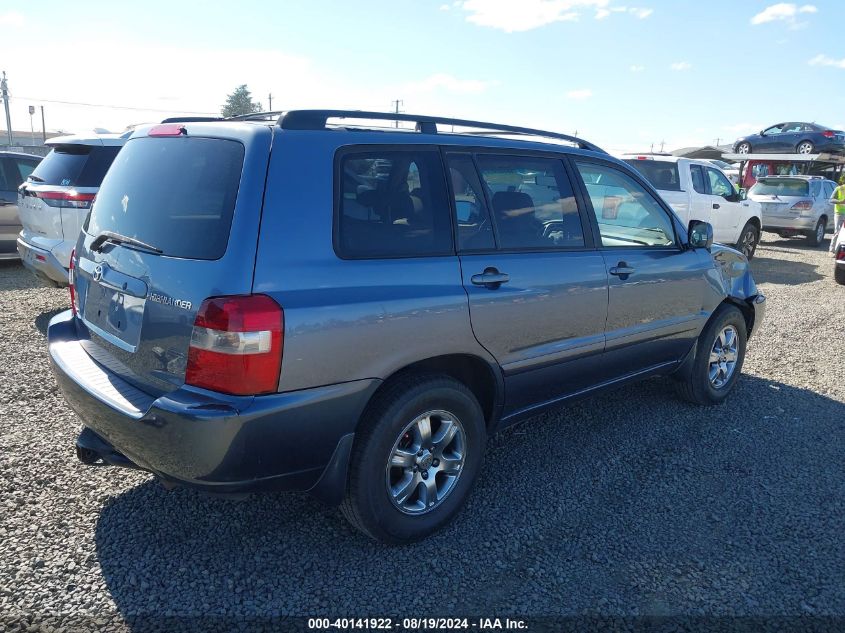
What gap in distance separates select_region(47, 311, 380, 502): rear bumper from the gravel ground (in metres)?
0.45

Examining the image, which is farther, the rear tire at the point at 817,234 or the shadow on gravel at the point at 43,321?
the rear tire at the point at 817,234

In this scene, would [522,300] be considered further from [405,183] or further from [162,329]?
[162,329]

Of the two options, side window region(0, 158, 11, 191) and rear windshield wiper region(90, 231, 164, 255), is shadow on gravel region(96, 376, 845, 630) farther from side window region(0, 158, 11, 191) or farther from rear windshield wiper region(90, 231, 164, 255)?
side window region(0, 158, 11, 191)

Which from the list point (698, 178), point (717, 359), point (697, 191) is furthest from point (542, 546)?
point (698, 178)

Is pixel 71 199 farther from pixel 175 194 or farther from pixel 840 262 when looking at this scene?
pixel 840 262

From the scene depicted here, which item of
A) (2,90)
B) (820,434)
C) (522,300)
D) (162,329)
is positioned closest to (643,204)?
(522,300)

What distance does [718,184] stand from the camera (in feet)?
38.3

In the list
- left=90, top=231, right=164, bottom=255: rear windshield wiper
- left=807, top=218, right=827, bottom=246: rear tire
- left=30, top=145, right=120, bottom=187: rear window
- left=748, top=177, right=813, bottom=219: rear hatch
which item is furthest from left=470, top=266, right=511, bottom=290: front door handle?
left=807, top=218, right=827, bottom=246: rear tire

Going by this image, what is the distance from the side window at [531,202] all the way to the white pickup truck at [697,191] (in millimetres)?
7421

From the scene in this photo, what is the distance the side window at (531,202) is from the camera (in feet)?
10.8

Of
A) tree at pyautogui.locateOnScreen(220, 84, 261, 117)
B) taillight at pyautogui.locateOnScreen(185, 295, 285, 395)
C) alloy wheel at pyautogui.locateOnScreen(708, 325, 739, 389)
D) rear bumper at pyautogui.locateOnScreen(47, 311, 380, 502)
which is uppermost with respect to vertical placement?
tree at pyautogui.locateOnScreen(220, 84, 261, 117)

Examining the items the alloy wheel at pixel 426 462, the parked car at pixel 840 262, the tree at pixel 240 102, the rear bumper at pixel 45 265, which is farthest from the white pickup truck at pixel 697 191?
the tree at pixel 240 102

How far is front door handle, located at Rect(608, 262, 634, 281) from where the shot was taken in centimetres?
373

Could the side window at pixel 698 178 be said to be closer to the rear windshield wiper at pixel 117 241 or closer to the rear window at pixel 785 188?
the rear window at pixel 785 188
